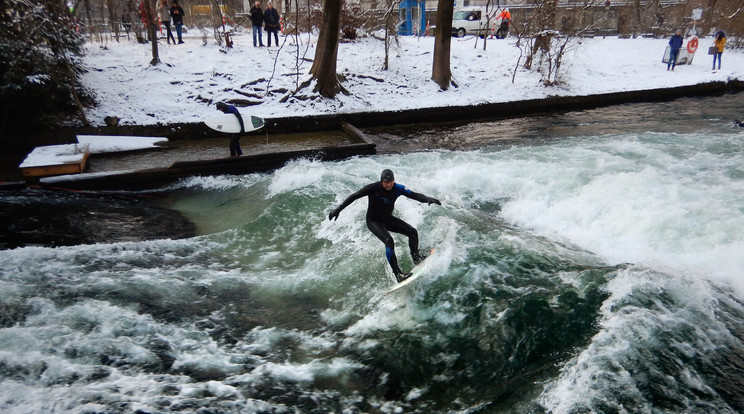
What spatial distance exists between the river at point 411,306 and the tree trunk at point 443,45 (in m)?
9.19

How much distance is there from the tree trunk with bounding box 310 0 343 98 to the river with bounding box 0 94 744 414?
7016 mm

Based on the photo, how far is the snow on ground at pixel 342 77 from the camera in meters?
16.4

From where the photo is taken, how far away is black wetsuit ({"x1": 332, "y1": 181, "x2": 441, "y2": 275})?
7176mm

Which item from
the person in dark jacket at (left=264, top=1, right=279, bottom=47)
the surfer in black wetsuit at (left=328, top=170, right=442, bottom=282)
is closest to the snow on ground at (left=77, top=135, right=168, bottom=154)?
the person in dark jacket at (left=264, top=1, right=279, bottom=47)

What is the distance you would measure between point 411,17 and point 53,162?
22955 mm

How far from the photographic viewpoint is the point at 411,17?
29.1 m

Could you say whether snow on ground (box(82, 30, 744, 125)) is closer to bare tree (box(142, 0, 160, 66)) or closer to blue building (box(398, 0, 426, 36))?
bare tree (box(142, 0, 160, 66))

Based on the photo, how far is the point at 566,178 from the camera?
455 inches

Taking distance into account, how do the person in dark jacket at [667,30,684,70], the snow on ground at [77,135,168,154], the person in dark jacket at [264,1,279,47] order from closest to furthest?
the snow on ground at [77,135,168,154] → the person in dark jacket at [264,1,279,47] → the person in dark jacket at [667,30,684,70]

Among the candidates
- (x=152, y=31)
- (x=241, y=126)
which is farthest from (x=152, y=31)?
(x=241, y=126)

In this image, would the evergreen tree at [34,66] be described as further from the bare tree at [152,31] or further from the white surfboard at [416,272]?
the white surfboard at [416,272]

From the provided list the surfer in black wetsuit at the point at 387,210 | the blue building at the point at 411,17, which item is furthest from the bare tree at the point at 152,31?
the blue building at the point at 411,17

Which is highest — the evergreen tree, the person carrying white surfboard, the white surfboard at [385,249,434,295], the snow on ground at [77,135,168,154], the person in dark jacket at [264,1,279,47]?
the person in dark jacket at [264,1,279,47]

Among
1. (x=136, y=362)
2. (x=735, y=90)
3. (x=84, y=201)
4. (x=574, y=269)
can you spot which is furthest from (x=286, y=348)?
(x=735, y=90)
